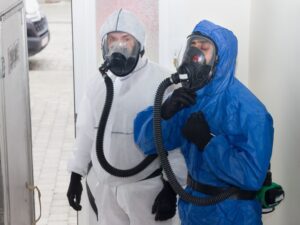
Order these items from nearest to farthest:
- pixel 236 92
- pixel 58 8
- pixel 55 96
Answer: pixel 236 92, pixel 55 96, pixel 58 8

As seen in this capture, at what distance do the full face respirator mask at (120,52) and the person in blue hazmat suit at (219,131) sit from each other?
34 cm

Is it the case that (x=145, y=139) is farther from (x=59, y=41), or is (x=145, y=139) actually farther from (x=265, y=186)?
(x=59, y=41)

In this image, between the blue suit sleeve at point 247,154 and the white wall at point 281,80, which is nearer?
the blue suit sleeve at point 247,154

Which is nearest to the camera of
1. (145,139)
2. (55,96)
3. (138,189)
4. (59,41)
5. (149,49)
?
(145,139)

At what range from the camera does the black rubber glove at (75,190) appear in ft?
9.61

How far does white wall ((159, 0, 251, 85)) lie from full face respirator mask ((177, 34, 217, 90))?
0.78m

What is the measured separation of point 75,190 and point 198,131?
0.94 metres

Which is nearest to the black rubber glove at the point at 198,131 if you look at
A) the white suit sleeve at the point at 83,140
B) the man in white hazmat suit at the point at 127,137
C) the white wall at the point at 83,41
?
the man in white hazmat suit at the point at 127,137

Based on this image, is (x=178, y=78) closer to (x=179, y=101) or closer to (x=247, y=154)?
(x=179, y=101)

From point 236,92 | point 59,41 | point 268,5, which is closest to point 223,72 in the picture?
point 236,92

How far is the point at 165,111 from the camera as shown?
7.77ft

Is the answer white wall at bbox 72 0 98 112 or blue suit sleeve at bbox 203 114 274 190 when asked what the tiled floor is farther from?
blue suit sleeve at bbox 203 114 274 190

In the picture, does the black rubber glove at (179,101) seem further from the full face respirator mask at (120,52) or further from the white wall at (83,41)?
the white wall at (83,41)

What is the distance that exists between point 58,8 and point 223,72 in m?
9.72
